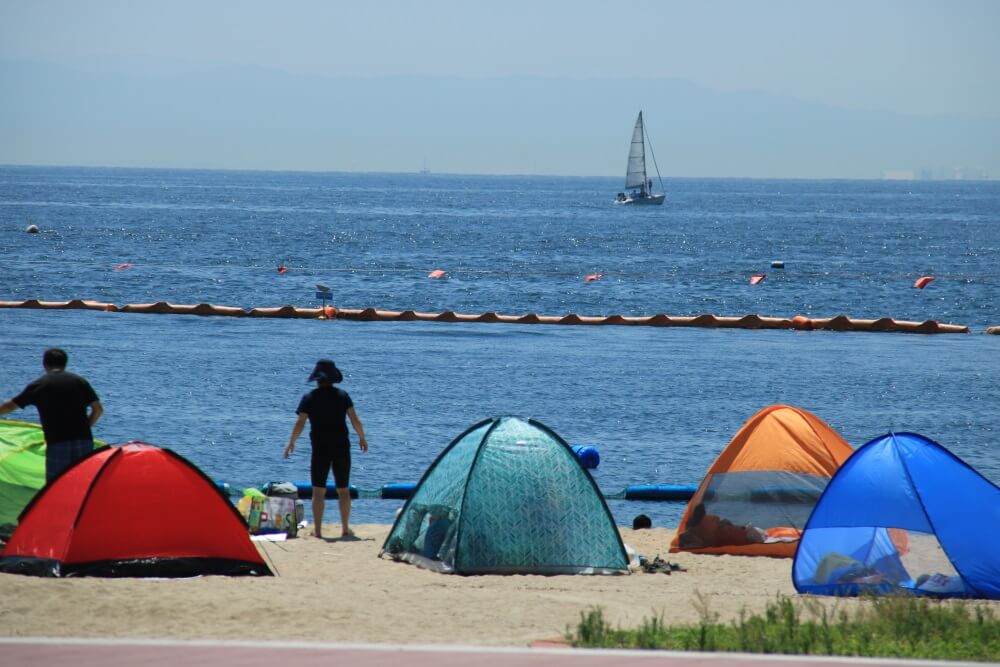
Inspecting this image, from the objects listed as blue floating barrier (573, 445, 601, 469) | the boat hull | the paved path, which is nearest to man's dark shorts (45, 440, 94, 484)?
the paved path

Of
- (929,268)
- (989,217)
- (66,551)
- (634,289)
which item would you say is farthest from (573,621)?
(989,217)

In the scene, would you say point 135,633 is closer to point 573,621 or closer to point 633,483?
point 573,621

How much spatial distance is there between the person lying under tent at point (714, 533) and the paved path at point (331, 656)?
230 inches

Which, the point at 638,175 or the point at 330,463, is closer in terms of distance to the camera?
the point at 330,463

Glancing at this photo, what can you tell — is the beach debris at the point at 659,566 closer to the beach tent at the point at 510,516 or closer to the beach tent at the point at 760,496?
the beach tent at the point at 510,516

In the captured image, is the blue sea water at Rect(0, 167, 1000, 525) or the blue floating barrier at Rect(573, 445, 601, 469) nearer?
the blue floating barrier at Rect(573, 445, 601, 469)

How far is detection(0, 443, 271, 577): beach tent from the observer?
12219mm

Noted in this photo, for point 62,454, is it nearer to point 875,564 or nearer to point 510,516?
point 510,516

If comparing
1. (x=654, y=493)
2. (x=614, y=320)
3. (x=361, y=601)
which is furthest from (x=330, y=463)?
(x=614, y=320)

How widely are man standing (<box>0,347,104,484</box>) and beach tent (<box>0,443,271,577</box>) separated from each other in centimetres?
31

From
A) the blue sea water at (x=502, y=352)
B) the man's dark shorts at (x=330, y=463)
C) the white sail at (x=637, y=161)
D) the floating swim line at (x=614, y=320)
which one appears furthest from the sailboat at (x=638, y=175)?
the man's dark shorts at (x=330, y=463)

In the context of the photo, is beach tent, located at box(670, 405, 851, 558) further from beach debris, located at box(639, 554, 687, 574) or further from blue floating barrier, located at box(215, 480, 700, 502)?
blue floating barrier, located at box(215, 480, 700, 502)

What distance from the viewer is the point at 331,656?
8.94 m

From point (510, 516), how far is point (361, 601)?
8.84ft
